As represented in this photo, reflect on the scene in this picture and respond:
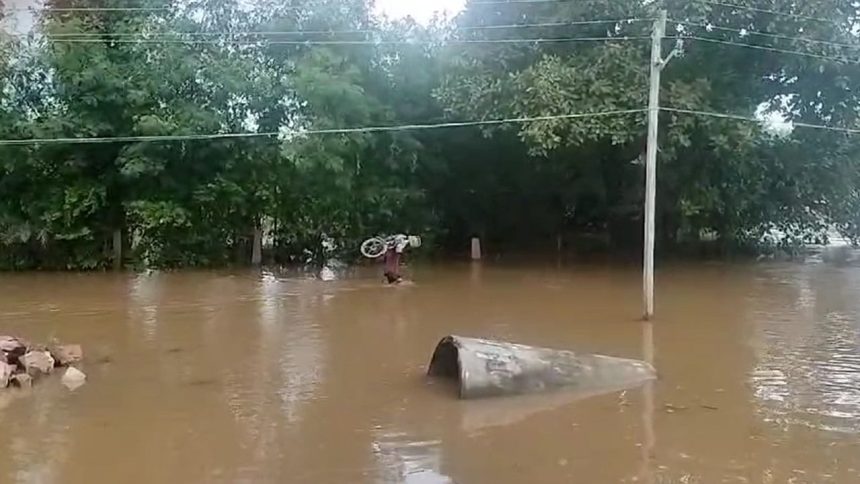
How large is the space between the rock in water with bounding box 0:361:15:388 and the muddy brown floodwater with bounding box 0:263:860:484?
0.34m

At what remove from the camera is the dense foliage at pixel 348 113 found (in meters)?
16.7

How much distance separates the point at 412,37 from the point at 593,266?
6.51 meters

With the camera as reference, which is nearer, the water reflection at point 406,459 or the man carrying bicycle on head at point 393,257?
the water reflection at point 406,459

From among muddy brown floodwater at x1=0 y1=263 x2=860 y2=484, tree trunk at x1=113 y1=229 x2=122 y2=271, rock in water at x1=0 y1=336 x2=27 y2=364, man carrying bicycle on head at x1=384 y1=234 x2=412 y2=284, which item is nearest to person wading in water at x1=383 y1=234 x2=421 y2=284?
man carrying bicycle on head at x1=384 y1=234 x2=412 y2=284

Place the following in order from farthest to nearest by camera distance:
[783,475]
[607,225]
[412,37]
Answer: [607,225] < [412,37] < [783,475]

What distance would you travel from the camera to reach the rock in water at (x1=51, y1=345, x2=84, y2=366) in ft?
28.0

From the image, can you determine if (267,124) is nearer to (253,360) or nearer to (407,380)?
(253,360)

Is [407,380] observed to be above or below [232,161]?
below

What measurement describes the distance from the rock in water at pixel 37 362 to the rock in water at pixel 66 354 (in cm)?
13

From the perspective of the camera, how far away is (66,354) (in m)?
8.71

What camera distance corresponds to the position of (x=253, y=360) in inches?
348

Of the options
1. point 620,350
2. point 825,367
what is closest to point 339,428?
point 620,350

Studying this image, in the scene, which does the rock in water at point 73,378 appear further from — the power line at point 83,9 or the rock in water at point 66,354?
the power line at point 83,9

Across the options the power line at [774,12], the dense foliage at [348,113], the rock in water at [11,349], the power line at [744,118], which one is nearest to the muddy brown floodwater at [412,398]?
the rock in water at [11,349]
